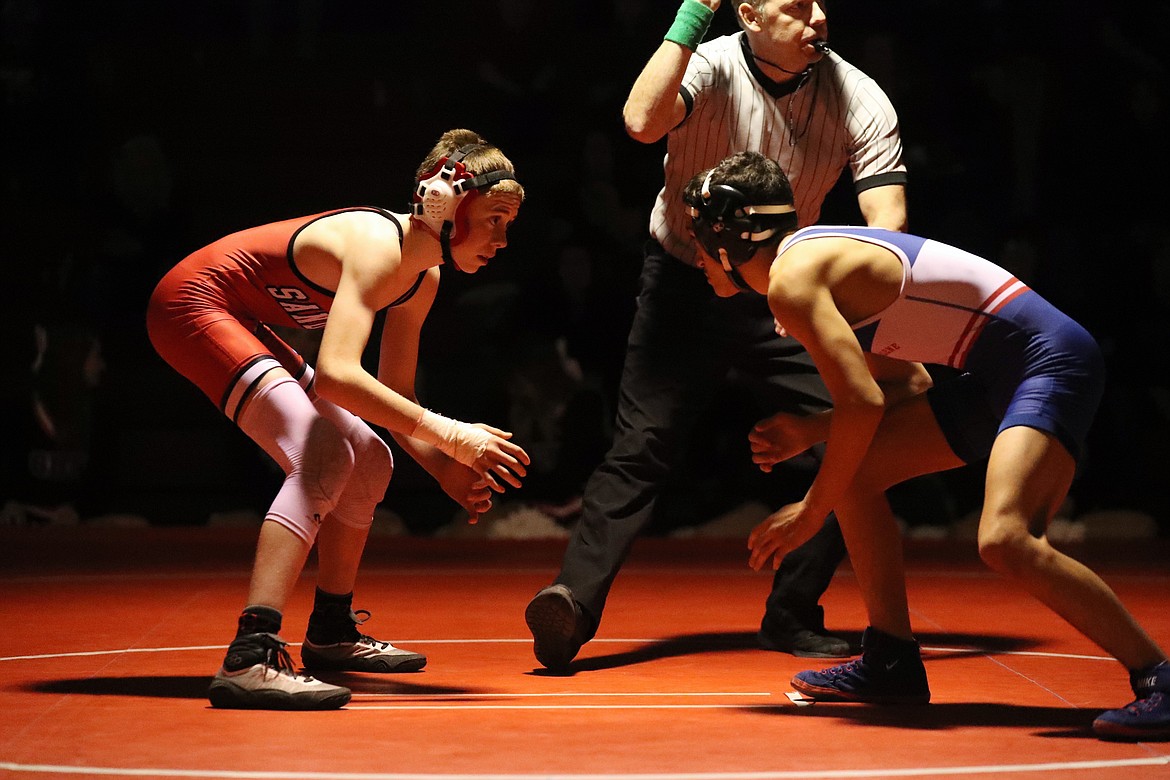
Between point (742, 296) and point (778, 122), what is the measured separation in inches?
17.7

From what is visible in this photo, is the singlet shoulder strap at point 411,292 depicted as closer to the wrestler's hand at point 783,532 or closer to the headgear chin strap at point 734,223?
the headgear chin strap at point 734,223

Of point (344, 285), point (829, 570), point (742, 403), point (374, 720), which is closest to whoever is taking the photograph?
point (374, 720)

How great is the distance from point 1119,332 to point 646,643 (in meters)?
3.74

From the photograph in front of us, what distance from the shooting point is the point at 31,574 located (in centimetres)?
538

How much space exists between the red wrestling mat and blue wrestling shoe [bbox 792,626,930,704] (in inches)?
1.9

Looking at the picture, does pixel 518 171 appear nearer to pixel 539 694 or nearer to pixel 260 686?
pixel 539 694

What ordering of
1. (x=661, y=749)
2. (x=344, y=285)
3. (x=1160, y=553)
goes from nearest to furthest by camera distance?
(x=661, y=749), (x=344, y=285), (x=1160, y=553)

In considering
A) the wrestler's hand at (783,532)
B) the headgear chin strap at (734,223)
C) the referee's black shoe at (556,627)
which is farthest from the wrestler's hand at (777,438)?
the referee's black shoe at (556,627)

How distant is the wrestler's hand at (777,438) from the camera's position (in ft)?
9.80

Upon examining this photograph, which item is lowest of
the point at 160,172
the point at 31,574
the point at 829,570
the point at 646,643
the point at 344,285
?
the point at 31,574

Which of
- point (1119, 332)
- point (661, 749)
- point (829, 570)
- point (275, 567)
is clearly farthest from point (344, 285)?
point (1119, 332)

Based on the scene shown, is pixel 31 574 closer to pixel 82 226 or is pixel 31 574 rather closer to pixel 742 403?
pixel 82 226

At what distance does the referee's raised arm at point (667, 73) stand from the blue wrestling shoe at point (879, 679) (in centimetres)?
129

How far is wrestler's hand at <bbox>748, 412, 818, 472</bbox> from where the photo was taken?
2.99m
